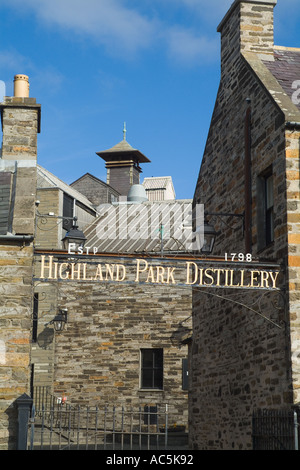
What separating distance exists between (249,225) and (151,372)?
41.7 ft

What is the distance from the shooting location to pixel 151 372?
27.1 metres

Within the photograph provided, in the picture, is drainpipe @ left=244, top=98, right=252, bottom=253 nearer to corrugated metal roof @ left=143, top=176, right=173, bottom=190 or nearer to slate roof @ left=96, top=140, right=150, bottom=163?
slate roof @ left=96, top=140, right=150, bottom=163

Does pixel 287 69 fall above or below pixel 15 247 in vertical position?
above

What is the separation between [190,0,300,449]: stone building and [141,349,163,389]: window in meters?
7.77

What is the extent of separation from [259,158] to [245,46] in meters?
3.72

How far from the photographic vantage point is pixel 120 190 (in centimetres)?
4706

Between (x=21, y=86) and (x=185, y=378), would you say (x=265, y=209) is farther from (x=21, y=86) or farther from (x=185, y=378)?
(x=185, y=378)

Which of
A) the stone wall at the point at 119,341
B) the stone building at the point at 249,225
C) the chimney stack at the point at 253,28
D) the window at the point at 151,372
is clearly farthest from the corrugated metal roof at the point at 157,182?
the chimney stack at the point at 253,28

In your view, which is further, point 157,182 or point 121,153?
point 157,182

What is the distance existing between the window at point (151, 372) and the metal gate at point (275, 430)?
13.2 m

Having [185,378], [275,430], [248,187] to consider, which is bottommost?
[275,430]

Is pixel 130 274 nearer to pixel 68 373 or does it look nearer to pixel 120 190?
pixel 68 373

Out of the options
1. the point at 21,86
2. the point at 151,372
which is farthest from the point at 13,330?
the point at 151,372

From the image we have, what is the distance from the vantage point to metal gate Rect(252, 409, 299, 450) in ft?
40.0
